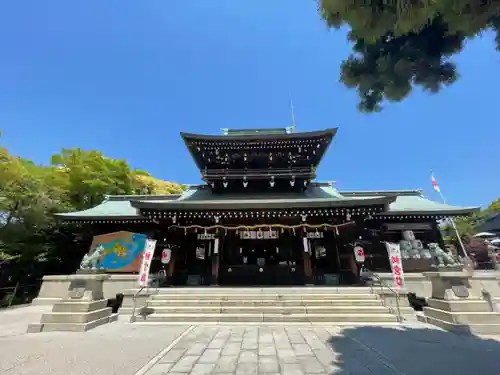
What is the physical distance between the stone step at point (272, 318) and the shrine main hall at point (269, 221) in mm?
3121

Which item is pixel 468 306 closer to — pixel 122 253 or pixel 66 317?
pixel 66 317

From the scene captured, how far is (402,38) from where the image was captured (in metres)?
3.92

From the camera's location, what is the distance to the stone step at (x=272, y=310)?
8.67 metres

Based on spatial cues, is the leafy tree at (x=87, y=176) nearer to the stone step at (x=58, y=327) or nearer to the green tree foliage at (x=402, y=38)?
the stone step at (x=58, y=327)

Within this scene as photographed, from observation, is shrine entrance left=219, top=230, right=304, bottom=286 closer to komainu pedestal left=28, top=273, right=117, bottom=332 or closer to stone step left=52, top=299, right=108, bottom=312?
komainu pedestal left=28, top=273, right=117, bottom=332

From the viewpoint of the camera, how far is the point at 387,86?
162 inches

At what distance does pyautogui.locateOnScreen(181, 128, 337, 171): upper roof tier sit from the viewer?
1497cm

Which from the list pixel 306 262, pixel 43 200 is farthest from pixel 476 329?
pixel 43 200

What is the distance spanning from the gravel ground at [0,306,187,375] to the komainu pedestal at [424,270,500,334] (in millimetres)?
8137

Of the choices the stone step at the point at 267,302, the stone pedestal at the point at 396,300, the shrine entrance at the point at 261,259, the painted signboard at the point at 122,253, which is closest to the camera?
the stone pedestal at the point at 396,300

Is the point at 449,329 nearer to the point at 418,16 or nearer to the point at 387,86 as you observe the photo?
the point at 387,86

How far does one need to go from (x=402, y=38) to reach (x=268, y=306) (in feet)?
29.5

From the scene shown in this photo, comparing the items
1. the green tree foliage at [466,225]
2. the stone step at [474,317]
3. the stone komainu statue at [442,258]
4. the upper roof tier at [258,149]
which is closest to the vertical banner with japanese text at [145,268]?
the upper roof tier at [258,149]

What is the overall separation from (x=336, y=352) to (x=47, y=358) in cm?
636
